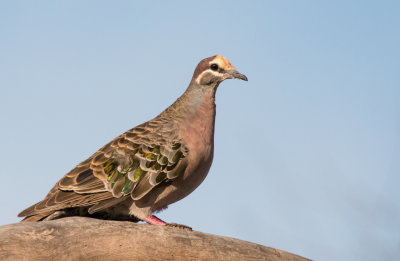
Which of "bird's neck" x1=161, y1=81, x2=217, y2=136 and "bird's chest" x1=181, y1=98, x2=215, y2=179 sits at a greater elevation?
"bird's neck" x1=161, y1=81, x2=217, y2=136

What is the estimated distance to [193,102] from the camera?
8898 millimetres

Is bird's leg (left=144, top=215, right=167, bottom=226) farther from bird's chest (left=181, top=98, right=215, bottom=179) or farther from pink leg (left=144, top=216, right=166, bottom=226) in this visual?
bird's chest (left=181, top=98, right=215, bottom=179)

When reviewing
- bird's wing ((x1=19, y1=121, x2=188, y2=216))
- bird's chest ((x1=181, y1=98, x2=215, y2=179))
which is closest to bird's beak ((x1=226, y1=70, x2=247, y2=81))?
bird's chest ((x1=181, y1=98, x2=215, y2=179))

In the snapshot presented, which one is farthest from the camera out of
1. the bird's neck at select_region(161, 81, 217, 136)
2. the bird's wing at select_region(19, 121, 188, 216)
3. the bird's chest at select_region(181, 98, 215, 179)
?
the bird's neck at select_region(161, 81, 217, 136)

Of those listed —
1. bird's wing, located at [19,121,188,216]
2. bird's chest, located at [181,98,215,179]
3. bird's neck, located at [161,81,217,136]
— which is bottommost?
bird's wing, located at [19,121,188,216]

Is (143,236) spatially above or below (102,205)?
below

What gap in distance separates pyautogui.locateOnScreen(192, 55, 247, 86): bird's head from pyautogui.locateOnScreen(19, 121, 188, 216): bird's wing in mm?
1104

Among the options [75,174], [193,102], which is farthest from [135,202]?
[193,102]

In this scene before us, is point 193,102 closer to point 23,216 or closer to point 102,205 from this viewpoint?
point 102,205

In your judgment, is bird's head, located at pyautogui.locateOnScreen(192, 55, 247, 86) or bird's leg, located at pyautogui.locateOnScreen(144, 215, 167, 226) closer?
bird's leg, located at pyautogui.locateOnScreen(144, 215, 167, 226)

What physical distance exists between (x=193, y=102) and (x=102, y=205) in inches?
83.0

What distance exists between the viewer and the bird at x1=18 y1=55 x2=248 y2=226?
317 inches

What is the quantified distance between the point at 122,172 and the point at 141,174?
0.93 ft

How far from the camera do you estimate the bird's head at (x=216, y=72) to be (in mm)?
8953
